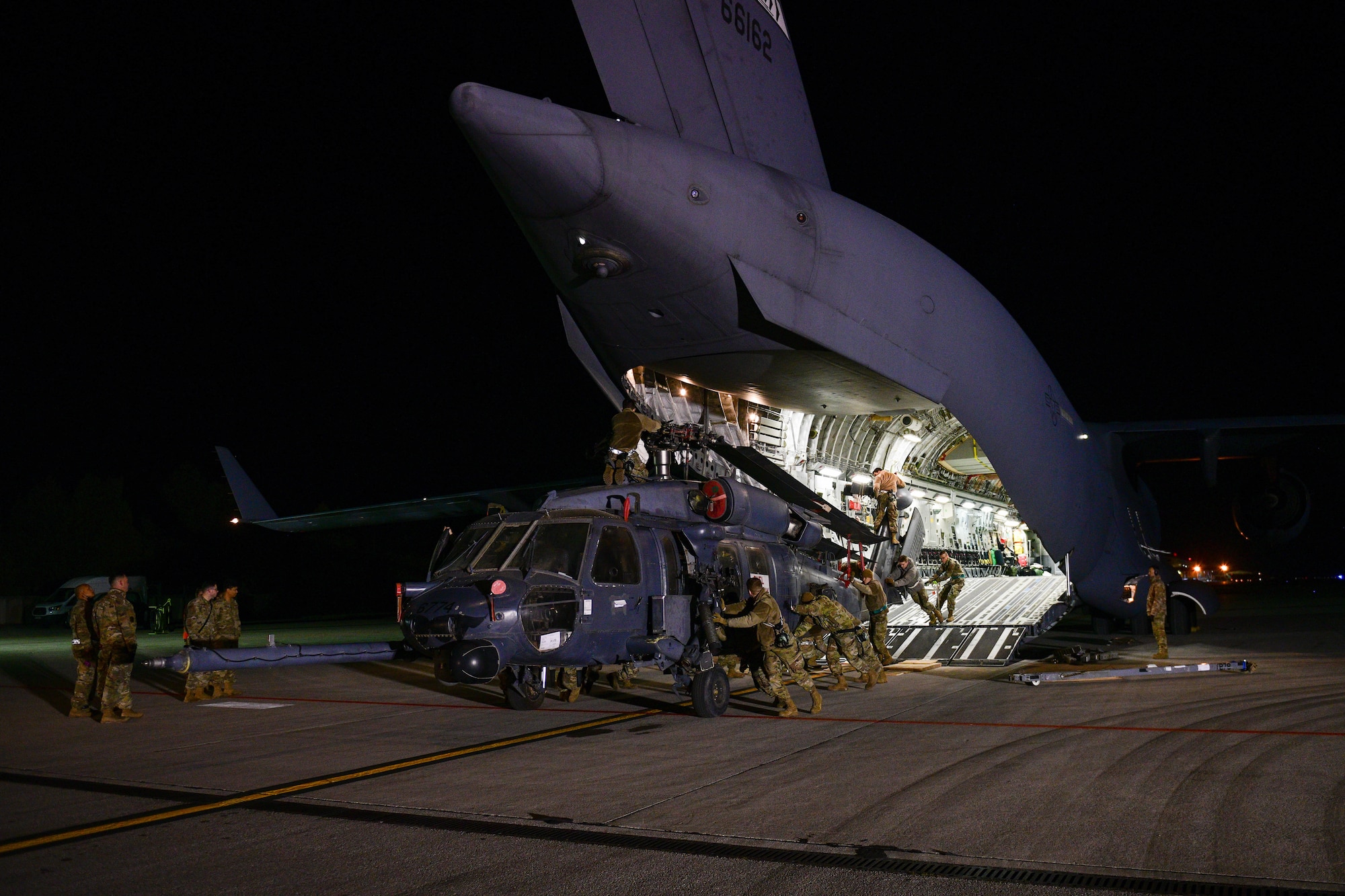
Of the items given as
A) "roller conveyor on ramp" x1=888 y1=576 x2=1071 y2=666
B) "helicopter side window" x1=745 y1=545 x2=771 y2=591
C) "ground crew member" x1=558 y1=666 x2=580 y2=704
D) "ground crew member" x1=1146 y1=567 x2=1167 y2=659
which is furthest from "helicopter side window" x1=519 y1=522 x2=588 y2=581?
"ground crew member" x1=1146 y1=567 x2=1167 y2=659

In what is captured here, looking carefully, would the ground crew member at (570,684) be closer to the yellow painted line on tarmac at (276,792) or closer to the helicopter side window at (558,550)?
the yellow painted line on tarmac at (276,792)

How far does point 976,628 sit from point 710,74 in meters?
9.40

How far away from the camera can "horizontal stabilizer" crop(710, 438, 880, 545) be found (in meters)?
14.0

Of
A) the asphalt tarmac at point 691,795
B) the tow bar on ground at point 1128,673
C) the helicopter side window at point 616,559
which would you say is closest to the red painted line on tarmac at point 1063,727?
the asphalt tarmac at point 691,795

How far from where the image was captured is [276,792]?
630cm

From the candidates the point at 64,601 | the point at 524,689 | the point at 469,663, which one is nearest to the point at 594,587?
the point at 469,663

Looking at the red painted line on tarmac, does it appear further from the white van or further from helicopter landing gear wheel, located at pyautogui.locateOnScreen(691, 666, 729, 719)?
the white van

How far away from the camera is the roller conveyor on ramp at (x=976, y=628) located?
563 inches

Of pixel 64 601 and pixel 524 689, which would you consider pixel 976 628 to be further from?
pixel 64 601

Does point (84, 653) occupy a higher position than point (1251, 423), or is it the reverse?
point (1251, 423)

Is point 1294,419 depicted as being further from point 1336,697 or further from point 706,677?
point 706,677

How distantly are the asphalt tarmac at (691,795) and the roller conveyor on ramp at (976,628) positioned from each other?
332cm

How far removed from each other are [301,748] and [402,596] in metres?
1.70

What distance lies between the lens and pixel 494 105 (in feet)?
30.6
